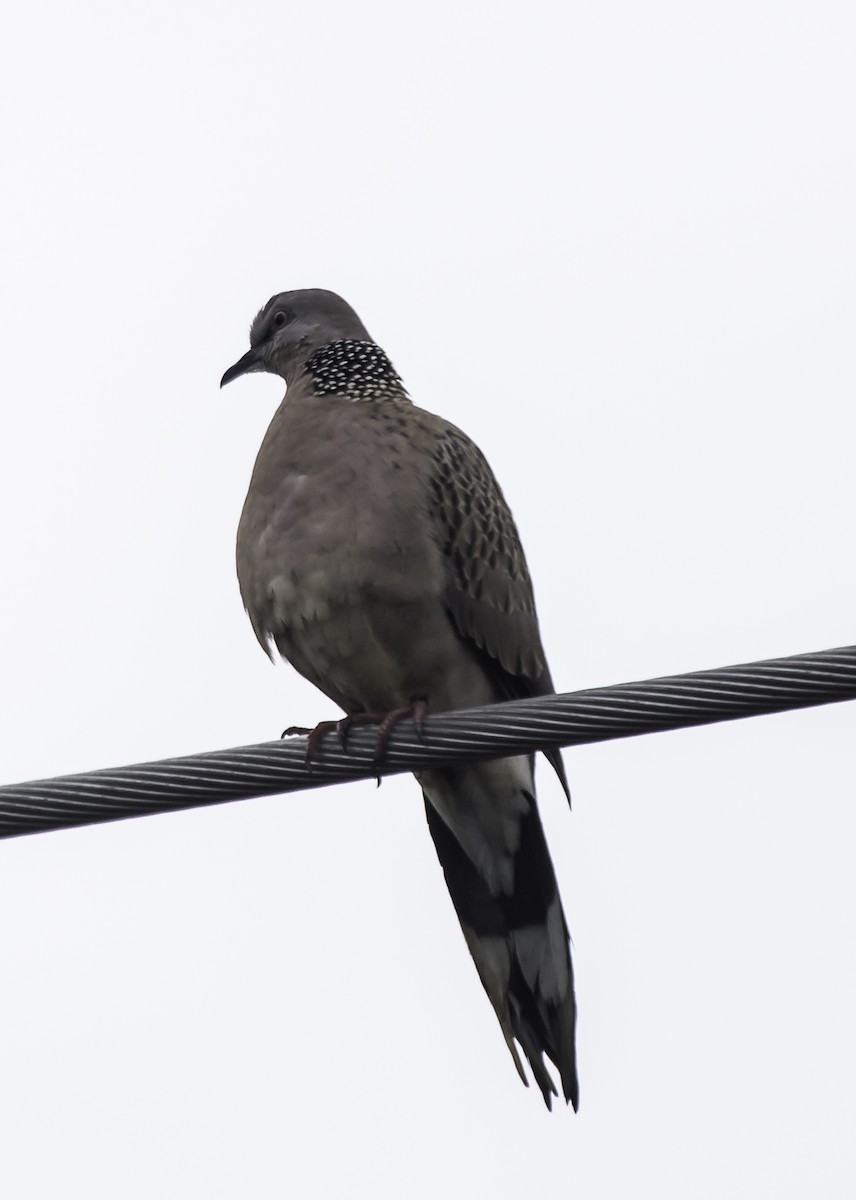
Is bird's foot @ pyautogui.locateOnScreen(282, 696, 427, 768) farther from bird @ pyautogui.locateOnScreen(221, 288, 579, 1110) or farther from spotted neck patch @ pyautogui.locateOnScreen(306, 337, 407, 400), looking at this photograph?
spotted neck patch @ pyautogui.locateOnScreen(306, 337, 407, 400)

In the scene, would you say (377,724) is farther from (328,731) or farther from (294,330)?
(294,330)

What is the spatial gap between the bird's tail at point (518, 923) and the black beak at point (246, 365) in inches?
63.8

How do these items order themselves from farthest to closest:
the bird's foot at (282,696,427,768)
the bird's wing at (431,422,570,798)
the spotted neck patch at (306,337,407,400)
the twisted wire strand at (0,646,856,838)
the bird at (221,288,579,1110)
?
1. the spotted neck patch at (306,337,407,400)
2. the bird's wing at (431,422,570,798)
3. the bird at (221,288,579,1110)
4. the bird's foot at (282,696,427,768)
5. the twisted wire strand at (0,646,856,838)

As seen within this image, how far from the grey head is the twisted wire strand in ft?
7.42

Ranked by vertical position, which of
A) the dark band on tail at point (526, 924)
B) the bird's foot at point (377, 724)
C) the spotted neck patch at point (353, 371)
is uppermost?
the spotted neck patch at point (353, 371)

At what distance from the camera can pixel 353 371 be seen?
17.4ft

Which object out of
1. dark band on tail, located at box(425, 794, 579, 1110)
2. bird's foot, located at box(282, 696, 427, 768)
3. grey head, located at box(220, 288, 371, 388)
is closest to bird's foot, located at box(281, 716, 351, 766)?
bird's foot, located at box(282, 696, 427, 768)

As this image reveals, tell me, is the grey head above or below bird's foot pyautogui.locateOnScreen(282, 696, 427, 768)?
above

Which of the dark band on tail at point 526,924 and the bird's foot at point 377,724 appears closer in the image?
the bird's foot at point 377,724

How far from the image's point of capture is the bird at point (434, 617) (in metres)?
4.50

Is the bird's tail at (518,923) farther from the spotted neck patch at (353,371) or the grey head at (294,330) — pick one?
the grey head at (294,330)

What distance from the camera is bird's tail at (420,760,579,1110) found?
474 cm

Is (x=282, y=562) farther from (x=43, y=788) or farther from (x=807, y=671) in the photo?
(x=807, y=671)

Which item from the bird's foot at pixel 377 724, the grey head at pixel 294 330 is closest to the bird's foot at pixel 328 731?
the bird's foot at pixel 377 724
